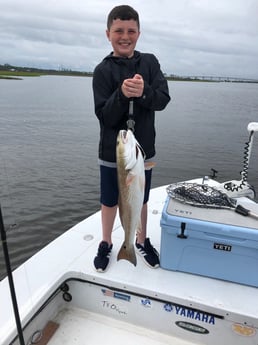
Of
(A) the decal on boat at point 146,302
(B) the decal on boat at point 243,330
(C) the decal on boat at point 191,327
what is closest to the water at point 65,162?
(A) the decal on boat at point 146,302

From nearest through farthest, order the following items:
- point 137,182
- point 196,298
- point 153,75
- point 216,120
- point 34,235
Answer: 1. point 137,182
2. point 196,298
3. point 153,75
4. point 34,235
5. point 216,120

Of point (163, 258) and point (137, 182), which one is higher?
point (137, 182)

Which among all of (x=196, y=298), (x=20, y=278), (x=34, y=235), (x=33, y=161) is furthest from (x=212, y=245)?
(x=33, y=161)

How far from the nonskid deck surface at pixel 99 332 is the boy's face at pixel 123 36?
243cm

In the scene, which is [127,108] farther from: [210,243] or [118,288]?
[118,288]

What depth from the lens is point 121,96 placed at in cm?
245

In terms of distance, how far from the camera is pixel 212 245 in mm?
2844

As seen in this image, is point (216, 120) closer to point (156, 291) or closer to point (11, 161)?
point (11, 161)

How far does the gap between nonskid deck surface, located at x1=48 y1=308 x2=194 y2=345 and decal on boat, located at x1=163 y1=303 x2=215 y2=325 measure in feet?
0.89

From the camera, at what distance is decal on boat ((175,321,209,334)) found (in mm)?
2725

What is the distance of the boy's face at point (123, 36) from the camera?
2616mm

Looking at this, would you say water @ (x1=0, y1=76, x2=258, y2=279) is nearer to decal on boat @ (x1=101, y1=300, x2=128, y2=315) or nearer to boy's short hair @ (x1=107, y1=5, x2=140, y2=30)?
decal on boat @ (x1=101, y1=300, x2=128, y2=315)

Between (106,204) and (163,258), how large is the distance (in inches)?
29.5

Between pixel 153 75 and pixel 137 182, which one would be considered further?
pixel 153 75
